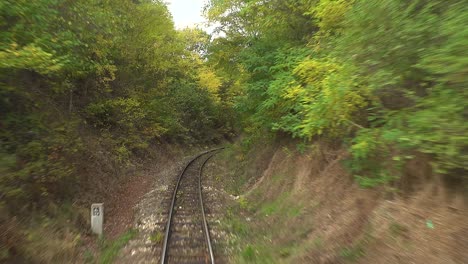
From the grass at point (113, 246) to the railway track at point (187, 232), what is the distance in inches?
39.7

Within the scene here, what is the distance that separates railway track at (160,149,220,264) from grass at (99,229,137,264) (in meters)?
1.01

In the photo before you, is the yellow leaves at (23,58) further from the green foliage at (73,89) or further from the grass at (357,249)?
the grass at (357,249)

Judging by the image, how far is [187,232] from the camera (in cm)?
923

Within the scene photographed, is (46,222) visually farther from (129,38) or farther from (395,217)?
(129,38)

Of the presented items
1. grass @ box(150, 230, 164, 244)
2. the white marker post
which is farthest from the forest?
grass @ box(150, 230, 164, 244)

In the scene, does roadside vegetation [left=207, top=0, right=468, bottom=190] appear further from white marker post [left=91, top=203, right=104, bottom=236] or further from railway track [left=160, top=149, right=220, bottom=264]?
white marker post [left=91, top=203, right=104, bottom=236]

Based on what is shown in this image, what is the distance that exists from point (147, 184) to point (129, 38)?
7.55 metres

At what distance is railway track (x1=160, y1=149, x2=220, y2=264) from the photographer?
25.1 ft

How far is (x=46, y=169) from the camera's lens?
365 inches

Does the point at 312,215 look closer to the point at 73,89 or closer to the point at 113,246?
the point at 113,246

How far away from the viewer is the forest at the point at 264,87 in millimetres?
4574

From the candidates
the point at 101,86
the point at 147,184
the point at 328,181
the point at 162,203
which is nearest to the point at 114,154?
the point at 147,184

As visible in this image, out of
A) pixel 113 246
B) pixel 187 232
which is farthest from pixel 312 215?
pixel 113 246

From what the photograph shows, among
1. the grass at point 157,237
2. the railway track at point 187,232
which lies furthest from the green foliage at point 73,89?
the railway track at point 187,232
